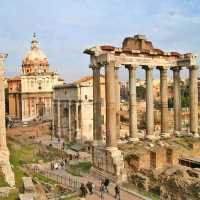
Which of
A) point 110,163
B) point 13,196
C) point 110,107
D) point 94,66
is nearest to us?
point 13,196

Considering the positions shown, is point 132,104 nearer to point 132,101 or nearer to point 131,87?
point 132,101

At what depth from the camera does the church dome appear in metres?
70.7

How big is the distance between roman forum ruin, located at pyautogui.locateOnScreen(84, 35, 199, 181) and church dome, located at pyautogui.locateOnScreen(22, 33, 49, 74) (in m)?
43.6

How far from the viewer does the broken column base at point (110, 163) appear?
22234mm

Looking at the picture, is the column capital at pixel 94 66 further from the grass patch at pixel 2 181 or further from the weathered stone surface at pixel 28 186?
the grass patch at pixel 2 181

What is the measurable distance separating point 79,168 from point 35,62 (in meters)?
47.2

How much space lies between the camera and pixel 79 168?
26641 mm

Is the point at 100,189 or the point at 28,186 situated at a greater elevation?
the point at 28,186

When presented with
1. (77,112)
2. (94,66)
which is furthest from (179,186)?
(77,112)

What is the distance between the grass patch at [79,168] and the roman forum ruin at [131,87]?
1440mm

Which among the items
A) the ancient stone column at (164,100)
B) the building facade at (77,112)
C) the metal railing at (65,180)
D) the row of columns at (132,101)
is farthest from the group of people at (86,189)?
the building facade at (77,112)

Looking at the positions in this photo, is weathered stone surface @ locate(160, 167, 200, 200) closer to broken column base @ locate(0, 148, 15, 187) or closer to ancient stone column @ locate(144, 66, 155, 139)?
ancient stone column @ locate(144, 66, 155, 139)

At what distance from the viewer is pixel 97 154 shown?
2406cm

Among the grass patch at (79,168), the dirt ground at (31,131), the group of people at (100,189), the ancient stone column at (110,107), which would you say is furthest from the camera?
the dirt ground at (31,131)
